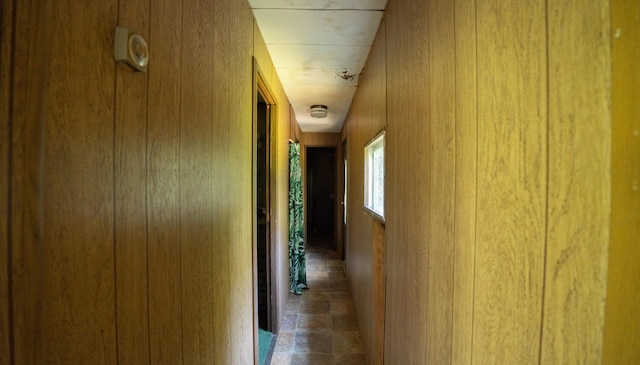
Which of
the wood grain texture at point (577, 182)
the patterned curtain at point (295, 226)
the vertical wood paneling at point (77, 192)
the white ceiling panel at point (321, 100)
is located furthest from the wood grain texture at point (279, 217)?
the wood grain texture at point (577, 182)

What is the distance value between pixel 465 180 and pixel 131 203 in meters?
0.83

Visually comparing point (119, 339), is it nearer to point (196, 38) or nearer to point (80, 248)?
point (80, 248)

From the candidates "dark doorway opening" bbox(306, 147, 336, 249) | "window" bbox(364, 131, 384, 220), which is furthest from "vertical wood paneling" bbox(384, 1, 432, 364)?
"dark doorway opening" bbox(306, 147, 336, 249)

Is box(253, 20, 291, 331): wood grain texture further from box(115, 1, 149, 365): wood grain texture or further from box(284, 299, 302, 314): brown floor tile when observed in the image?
box(115, 1, 149, 365): wood grain texture

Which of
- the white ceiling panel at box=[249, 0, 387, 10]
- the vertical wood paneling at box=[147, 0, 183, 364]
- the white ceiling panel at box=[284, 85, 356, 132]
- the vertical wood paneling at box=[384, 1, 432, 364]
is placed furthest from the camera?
the white ceiling panel at box=[284, 85, 356, 132]

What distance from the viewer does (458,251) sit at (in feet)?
2.13

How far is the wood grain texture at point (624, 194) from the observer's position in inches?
12.5

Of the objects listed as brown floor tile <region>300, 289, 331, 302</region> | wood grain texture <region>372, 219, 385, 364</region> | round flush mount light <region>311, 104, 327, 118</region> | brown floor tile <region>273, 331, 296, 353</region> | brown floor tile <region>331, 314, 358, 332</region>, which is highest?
round flush mount light <region>311, 104, 327, 118</region>

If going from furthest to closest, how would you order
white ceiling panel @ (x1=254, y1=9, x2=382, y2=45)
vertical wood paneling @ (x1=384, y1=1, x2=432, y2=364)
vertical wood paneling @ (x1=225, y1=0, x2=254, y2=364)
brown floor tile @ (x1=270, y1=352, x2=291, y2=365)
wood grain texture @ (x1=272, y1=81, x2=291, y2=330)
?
wood grain texture @ (x1=272, y1=81, x2=291, y2=330), brown floor tile @ (x1=270, y1=352, x2=291, y2=365), white ceiling panel @ (x1=254, y1=9, x2=382, y2=45), vertical wood paneling @ (x1=225, y1=0, x2=254, y2=364), vertical wood paneling @ (x1=384, y1=1, x2=432, y2=364)

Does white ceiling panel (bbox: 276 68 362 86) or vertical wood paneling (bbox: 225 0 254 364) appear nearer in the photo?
vertical wood paneling (bbox: 225 0 254 364)

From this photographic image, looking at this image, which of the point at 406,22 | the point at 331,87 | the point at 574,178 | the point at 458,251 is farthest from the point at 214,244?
the point at 331,87

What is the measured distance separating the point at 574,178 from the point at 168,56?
96 cm

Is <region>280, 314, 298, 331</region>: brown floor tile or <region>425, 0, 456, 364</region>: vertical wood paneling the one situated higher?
<region>425, 0, 456, 364</region>: vertical wood paneling

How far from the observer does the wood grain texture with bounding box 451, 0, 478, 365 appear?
1.94 feet
